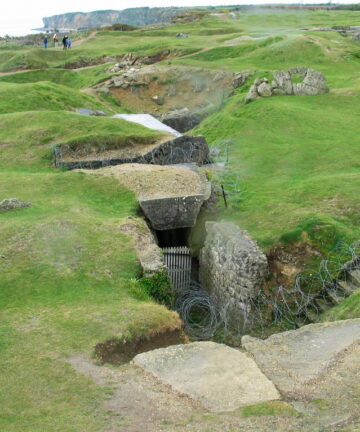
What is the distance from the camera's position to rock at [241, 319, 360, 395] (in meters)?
8.45

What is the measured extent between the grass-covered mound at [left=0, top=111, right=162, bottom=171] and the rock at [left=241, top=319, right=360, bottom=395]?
14.8m

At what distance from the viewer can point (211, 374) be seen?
8625 mm

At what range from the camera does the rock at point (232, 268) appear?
13.8m

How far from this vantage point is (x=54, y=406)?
783cm

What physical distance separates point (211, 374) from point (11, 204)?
979 cm

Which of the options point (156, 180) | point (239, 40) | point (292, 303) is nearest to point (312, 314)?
point (292, 303)

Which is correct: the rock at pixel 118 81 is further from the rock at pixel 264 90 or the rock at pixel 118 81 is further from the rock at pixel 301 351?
the rock at pixel 301 351

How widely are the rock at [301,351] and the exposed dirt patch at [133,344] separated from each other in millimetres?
1544

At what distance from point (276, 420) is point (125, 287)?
5673 mm

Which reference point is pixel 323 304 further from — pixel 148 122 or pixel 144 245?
pixel 148 122

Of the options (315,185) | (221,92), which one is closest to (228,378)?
(315,185)

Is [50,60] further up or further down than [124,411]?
further up

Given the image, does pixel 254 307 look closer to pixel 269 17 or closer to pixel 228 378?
pixel 228 378

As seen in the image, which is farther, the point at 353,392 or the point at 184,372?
the point at 184,372
